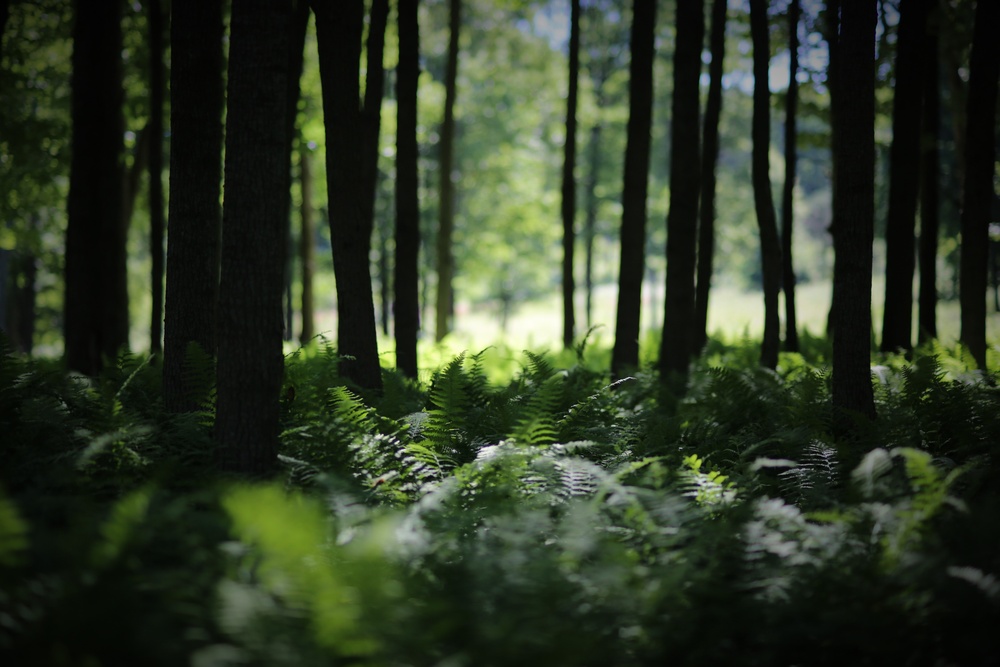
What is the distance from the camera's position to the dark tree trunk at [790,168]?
11570 mm

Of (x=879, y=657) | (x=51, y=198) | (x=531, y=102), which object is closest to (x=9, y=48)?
(x=51, y=198)

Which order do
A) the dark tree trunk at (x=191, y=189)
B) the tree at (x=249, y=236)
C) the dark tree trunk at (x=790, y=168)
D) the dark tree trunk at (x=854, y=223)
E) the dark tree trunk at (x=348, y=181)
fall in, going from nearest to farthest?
the tree at (x=249, y=236)
the dark tree trunk at (x=191, y=189)
the dark tree trunk at (x=854, y=223)
the dark tree trunk at (x=348, y=181)
the dark tree trunk at (x=790, y=168)

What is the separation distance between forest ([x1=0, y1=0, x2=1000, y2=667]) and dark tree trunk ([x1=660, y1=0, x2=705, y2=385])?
4 cm

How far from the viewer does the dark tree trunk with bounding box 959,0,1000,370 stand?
28.5ft

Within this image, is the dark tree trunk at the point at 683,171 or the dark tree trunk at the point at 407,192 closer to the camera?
Answer: the dark tree trunk at the point at 407,192

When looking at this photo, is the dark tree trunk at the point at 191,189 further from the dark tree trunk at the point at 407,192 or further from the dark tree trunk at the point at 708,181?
the dark tree trunk at the point at 708,181

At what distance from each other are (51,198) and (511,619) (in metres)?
16.3

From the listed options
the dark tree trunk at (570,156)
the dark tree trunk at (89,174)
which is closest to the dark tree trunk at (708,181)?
the dark tree trunk at (570,156)

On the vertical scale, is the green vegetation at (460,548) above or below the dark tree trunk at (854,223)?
below

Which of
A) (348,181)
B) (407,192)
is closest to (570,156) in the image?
(407,192)

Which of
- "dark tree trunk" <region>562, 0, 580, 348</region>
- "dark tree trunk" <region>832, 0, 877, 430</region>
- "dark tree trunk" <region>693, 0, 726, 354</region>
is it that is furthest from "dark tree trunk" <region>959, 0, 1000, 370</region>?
"dark tree trunk" <region>562, 0, 580, 348</region>

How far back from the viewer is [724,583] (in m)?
3.42

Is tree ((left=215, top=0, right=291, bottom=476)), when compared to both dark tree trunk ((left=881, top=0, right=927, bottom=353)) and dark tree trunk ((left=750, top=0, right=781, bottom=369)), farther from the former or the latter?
dark tree trunk ((left=750, top=0, right=781, bottom=369))

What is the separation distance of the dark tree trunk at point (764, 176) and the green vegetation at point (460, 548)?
5147mm
